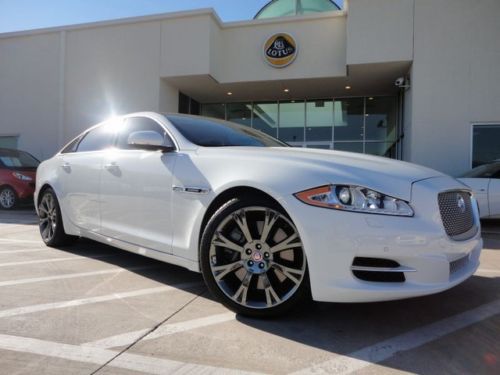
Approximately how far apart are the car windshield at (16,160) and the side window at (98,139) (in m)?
6.64

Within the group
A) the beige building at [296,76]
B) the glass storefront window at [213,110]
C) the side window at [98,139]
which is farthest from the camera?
the glass storefront window at [213,110]

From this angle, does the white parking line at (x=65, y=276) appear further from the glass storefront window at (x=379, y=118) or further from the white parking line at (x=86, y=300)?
the glass storefront window at (x=379, y=118)

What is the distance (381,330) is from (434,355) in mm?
394

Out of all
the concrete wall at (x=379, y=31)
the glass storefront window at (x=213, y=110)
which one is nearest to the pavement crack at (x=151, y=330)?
the concrete wall at (x=379, y=31)

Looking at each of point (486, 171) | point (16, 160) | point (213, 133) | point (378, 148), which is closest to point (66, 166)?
point (213, 133)

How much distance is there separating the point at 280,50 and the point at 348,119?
155 inches

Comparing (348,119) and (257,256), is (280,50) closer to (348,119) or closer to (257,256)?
(348,119)

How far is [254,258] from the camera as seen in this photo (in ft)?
8.88

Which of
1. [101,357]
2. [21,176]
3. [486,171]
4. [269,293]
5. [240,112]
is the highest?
[240,112]

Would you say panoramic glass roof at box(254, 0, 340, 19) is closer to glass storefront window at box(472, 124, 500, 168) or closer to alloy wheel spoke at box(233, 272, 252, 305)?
glass storefront window at box(472, 124, 500, 168)

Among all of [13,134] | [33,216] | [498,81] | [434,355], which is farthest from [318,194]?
[13,134]

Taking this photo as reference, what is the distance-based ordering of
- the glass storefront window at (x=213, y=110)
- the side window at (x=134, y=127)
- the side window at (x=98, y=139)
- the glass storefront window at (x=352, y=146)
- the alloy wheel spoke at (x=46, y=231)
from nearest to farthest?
the side window at (x=134, y=127) → the side window at (x=98, y=139) → the alloy wheel spoke at (x=46, y=231) → the glass storefront window at (x=352, y=146) → the glass storefront window at (x=213, y=110)

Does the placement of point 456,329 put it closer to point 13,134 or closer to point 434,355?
point 434,355

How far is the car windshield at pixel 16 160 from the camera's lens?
402 inches
